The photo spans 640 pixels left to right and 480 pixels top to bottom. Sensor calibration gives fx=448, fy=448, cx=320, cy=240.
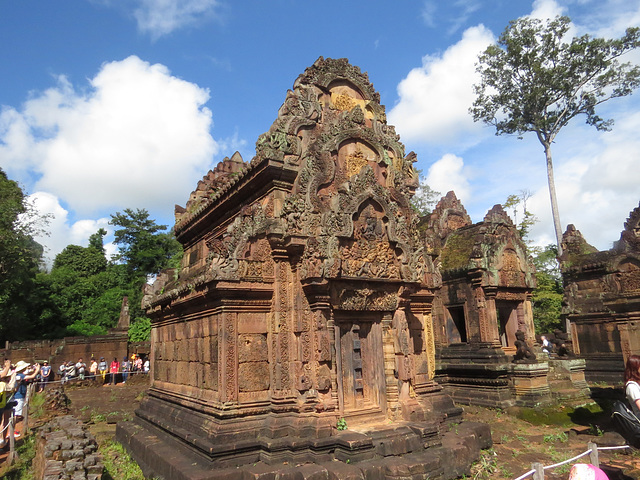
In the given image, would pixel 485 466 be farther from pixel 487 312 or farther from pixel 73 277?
pixel 73 277

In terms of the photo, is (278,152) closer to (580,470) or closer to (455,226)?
(580,470)

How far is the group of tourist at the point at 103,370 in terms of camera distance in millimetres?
21891

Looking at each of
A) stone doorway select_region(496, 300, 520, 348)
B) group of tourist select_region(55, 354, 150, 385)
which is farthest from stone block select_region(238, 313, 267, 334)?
group of tourist select_region(55, 354, 150, 385)

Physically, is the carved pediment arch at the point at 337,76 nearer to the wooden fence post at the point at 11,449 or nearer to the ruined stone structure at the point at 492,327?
the ruined stone structure at the point at 492,327

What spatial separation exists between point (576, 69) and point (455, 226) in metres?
15.1

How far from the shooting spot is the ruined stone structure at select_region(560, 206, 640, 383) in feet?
51.9

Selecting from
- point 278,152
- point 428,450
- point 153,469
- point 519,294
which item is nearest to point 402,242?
point 278,152

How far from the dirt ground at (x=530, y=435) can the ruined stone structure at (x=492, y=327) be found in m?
0.77

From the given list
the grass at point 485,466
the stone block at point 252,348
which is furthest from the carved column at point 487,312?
the stone block at point 252,348

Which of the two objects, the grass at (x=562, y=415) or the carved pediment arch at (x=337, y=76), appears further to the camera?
the grass at (x=562, y=415)

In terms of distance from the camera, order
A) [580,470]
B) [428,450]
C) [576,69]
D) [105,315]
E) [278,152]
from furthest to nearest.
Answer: [105,315] → [576,69] → [278,152] → [428,450] → [580,470]

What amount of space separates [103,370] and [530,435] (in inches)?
802

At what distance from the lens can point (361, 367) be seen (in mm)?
7785

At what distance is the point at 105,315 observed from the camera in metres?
38.8
